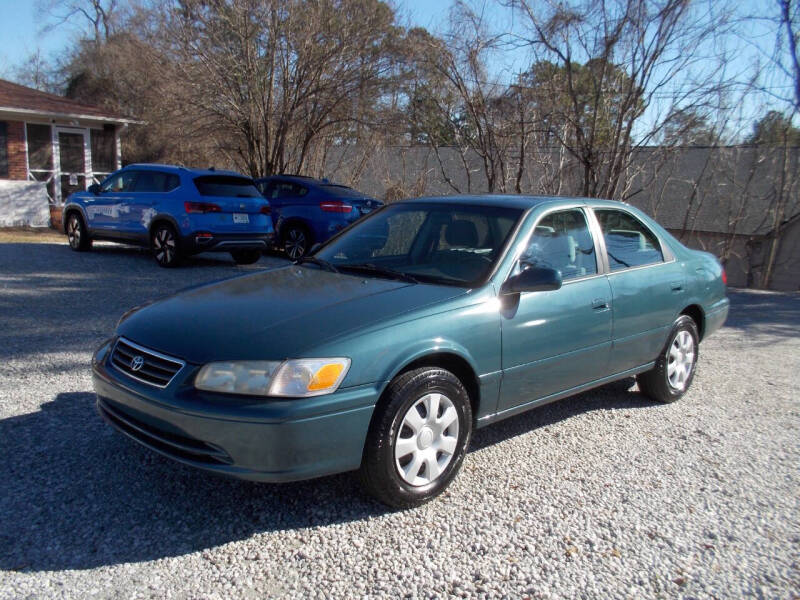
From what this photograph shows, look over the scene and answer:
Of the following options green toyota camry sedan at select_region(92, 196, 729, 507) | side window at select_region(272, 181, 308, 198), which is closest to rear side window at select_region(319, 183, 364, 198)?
side window at select_region(272, 181, 308, 198)

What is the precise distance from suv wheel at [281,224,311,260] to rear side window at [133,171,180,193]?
8.51 feet

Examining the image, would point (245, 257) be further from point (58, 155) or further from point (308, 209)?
point (58, 155)

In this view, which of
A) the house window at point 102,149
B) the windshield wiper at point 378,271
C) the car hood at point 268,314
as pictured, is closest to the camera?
the car hood at point 268,314

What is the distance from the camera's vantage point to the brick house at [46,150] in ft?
56.0

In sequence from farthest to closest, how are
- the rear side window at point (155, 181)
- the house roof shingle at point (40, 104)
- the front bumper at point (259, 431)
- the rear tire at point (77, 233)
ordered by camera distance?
the house roof shingle at point (40, 104) → the rear tire at point (77, 233) → the rear side window at point (155, 181) → the front bumper at point (259, 431)

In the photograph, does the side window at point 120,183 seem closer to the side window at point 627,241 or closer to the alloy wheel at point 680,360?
the side window at point 627,241

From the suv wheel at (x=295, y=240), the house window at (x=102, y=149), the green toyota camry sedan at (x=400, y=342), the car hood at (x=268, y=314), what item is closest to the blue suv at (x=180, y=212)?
the suv wheel at (x=295, y=240)

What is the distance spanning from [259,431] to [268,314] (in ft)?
2.39

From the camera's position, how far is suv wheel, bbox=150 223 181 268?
10.6 m

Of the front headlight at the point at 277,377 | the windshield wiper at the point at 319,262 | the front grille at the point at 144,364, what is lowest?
the front grille at the point at 144,364

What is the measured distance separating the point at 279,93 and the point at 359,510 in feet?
49.8

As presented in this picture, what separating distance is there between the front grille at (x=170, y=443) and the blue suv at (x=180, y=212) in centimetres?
744

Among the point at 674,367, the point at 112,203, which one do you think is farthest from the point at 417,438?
the point at 112,203

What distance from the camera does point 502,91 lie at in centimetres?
1345
